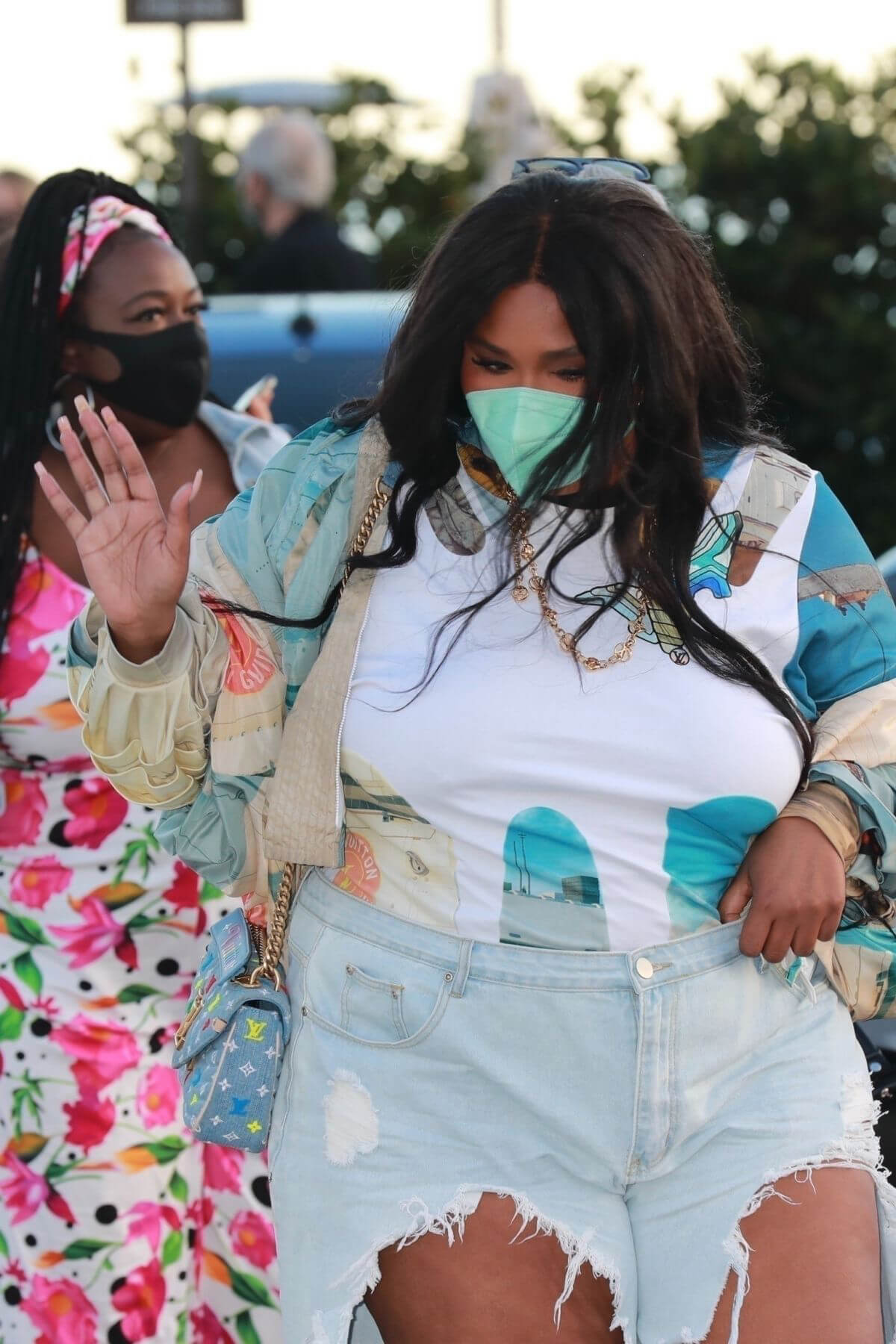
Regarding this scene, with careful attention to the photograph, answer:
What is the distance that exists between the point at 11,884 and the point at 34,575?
0.57 m

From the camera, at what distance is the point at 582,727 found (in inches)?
91.8

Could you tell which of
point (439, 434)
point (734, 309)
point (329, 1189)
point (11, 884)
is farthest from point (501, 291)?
point (11, 884)

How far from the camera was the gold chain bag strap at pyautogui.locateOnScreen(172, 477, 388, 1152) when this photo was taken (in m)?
2.46

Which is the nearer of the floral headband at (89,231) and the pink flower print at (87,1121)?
the pink flower print at (87,1121)

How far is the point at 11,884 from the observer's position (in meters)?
3.44

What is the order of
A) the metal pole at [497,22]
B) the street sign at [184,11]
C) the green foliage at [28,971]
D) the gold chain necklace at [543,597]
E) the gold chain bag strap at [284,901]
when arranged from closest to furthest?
the gold chain necklace at [543,597], the gold chain bag strap at [284,901], the green foliage at [28,971], the street sign at [184,11], the metal pole at [497,22]

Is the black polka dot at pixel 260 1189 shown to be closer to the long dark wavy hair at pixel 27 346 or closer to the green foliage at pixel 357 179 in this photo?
the long dark wavy hair at pixel 27 346

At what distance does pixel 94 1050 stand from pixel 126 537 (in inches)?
53.2

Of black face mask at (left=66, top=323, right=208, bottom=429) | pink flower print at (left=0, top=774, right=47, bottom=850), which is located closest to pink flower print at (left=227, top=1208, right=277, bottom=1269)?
pink flower print at (left=0, top=774, right=47, bottom=850)

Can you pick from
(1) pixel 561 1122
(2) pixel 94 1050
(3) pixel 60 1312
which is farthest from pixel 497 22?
(1) pixel 561 1122

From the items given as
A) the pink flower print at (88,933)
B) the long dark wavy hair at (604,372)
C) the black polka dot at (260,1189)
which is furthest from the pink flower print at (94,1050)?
the long dark wavy hair at (604,372)

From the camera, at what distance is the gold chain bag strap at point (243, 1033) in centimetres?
246

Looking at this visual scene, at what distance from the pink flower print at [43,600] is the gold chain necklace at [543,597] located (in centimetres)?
115

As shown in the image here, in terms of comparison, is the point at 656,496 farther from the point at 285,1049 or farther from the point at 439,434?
the point at 285,1049
